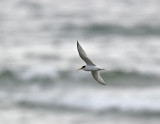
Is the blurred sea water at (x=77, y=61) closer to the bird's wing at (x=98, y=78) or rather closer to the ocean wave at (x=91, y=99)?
the ocean wave at (x=91, y=99)

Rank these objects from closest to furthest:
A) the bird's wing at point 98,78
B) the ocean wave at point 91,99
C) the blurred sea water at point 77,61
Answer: the bird's wing at point 98,78 → the blurred sea water at point 77,61 → the ocean wave at point 91,99

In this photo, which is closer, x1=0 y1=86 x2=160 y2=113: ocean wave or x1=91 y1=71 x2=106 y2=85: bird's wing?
x1=91 y1=71 x2=106 y2=85: bird's wing

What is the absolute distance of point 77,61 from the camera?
27375mm

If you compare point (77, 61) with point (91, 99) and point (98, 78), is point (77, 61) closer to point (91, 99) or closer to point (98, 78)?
point (91, 99)

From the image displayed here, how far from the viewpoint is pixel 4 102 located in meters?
23.6

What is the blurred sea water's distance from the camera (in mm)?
22828

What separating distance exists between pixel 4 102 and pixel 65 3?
1650cm

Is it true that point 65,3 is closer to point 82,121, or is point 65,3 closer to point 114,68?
point 114,68

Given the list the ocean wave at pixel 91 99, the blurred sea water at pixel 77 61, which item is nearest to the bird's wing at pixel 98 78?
the blurred sea water at pixel 77 61

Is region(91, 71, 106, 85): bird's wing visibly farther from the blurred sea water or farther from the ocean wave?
the ocean wave

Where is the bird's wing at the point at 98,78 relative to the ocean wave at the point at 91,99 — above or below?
below

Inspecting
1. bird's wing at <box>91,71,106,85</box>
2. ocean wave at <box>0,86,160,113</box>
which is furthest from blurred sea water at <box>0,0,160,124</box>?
bird's wing at <box>91,71,106,85</box>

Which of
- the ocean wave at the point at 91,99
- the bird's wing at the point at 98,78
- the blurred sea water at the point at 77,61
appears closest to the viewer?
the bird's wing at the point at 98,78

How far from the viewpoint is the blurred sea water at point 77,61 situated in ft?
74.9
